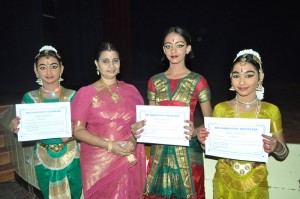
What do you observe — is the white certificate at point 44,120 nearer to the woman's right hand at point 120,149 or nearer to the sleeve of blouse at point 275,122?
the woman's right hand at point 120,149

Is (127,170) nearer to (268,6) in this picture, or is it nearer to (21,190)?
(21,190)

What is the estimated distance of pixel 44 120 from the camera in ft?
5.93

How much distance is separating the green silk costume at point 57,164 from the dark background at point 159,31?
482 cm

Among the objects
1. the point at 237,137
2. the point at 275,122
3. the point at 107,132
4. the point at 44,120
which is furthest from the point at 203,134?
the point at 44,120

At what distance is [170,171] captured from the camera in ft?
5.81

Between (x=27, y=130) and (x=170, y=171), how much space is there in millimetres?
1023

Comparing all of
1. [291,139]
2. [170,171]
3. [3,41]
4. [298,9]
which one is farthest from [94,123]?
[298,9]

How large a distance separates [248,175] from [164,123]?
0.60m

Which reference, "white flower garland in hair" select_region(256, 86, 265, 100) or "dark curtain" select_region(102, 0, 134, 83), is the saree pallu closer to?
"white flower garland in hair" select_region(256, 86, 265, 100)

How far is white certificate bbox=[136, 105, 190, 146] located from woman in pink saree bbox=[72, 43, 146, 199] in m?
0.18

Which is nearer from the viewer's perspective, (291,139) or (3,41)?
(291,139)

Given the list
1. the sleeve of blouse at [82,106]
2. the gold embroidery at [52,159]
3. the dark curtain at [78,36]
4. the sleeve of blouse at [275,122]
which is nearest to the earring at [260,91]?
the sleeve of blouse at [275,122]

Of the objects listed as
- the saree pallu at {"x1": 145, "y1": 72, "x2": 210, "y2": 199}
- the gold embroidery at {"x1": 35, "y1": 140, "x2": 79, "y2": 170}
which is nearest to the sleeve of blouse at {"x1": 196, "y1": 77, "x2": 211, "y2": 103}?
the saree pallu at {"x1": 145, "y1": 72, "x2": 210, "y2": 199}

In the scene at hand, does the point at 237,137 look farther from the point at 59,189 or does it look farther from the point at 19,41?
the point at 19,41
